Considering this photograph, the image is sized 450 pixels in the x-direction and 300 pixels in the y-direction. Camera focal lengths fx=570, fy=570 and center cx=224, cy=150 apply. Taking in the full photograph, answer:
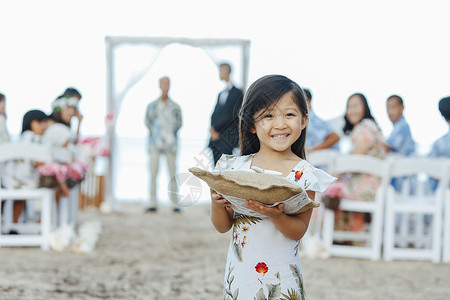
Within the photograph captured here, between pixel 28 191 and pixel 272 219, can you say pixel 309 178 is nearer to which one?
pixel 272 219

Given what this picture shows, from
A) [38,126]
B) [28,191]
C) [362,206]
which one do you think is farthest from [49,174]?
[362,206]

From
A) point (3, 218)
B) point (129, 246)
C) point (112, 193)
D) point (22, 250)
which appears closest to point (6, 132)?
point (3, 218)

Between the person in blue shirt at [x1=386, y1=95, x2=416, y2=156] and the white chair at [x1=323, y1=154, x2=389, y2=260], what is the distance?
0.80 metres

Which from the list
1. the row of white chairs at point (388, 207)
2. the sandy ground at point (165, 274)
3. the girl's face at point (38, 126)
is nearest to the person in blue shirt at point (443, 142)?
the row of white chairs at point (388, 207)

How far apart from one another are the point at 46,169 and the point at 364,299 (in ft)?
10.1

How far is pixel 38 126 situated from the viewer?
5.82m

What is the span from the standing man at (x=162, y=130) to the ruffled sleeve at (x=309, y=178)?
21.9 ft

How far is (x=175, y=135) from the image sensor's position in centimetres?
859

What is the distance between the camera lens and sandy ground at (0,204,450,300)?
12.2ft

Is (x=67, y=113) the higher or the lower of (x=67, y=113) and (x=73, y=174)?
the higher

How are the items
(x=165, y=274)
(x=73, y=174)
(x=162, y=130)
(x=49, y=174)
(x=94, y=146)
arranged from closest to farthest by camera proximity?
(x=165, y=274) < (x=49, y=174) < (x=73, y=174) < (x=94, y=146) < (x=162, y=130)

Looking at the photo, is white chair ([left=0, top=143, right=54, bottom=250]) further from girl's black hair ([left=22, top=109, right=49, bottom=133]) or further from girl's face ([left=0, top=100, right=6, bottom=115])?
girl's face ([left=0, top=100, right=6, bottom=115])

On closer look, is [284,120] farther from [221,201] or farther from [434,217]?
[434,217]

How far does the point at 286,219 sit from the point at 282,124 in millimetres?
297
